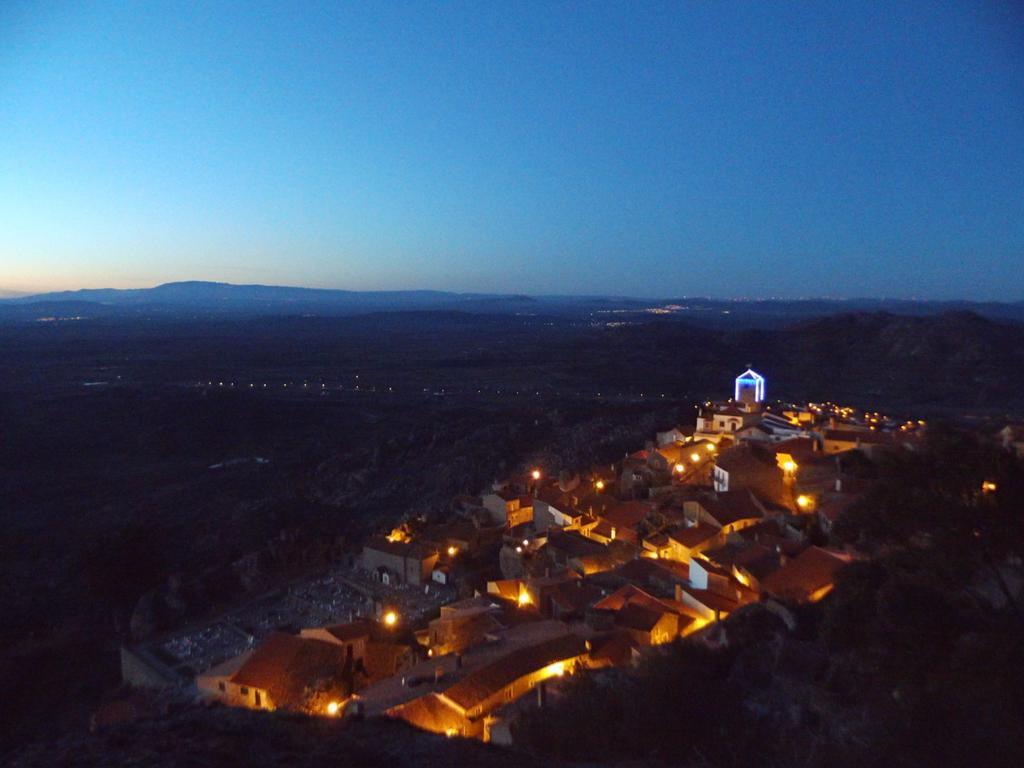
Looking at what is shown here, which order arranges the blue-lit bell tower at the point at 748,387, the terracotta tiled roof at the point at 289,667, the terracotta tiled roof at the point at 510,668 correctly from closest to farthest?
the terracotta tiled roof at the point at 510,668, the terracotta tiled roof at the point at 289,667, the blue-lit bell tower at the point at 748,387

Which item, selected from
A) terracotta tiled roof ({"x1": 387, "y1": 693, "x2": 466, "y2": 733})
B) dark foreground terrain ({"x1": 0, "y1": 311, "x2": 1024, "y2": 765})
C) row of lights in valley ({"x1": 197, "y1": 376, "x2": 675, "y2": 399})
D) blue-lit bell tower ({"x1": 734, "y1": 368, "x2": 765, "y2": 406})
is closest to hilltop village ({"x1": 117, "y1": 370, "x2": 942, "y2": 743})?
terracotta tiled roof ({"x1": 387, "y1": 693, "x2": 466, "y2": 733})

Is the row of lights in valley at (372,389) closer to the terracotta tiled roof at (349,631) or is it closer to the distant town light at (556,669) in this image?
the terracotta tiled roof at (349,631)

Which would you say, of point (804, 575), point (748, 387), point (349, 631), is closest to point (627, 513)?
point (804, 575)

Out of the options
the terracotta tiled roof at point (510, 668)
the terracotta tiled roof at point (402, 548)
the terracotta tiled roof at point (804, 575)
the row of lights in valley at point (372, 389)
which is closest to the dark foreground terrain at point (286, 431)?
the row of lights in valley at point (372, 389)

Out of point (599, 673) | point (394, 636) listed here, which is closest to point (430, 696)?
point (599, 673)

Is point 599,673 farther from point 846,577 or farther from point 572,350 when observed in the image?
point 572,350

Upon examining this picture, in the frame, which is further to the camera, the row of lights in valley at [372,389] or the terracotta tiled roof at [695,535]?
the row of lights in valley at [372,389]

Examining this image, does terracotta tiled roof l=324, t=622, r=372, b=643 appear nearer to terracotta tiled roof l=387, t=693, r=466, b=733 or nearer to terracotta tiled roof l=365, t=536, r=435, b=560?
terracotta tiled roof l=387, t=693, r=466, b=733
